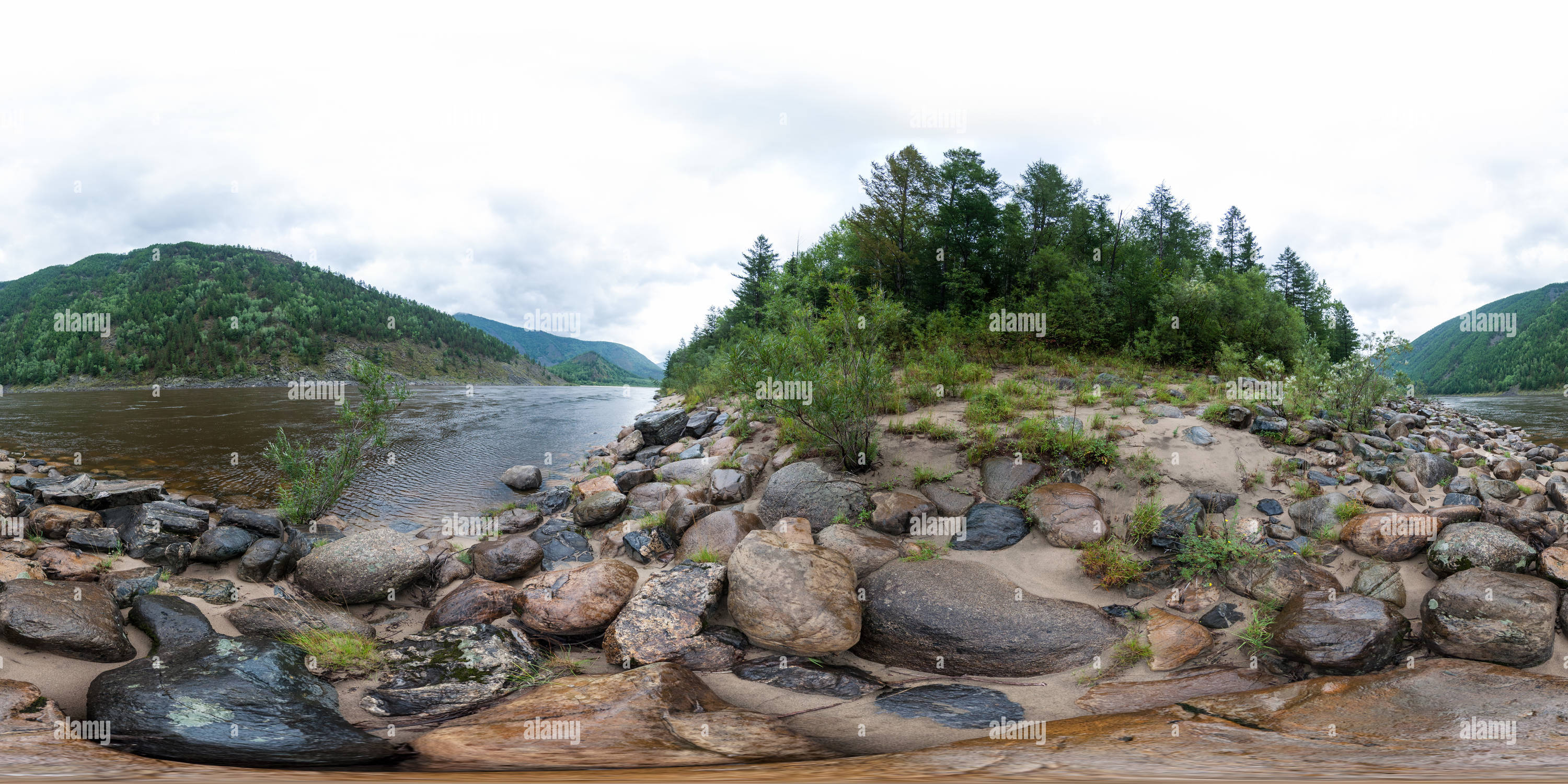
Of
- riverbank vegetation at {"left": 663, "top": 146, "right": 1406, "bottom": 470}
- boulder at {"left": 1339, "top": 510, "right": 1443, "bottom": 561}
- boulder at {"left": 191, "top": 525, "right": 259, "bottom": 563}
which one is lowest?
boulder at {"left": 191, "top": 525, "right": 259, "bottom": 563}

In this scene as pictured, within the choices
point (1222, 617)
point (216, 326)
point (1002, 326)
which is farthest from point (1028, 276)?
point (216, 326)

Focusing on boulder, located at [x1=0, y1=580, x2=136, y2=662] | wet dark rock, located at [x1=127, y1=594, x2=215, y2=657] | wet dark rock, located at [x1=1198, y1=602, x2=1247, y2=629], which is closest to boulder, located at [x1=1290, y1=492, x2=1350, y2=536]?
wet dark rock, located at [x1=1198, y1=602, x2=1247, y2=629]

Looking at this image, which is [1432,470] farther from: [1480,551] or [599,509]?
[599,509]

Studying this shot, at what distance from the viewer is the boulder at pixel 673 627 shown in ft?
17.4

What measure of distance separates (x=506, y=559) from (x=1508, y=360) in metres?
156

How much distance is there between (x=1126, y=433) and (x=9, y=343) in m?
137

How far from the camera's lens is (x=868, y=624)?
576cm

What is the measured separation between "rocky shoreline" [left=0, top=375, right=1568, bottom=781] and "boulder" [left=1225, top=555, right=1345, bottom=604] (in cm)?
3

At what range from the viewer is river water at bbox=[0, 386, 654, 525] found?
1184 centimetres

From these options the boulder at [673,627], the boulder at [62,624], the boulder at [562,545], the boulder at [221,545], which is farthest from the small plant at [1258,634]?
the boulder at [221,545]

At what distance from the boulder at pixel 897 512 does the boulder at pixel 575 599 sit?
10.5ft

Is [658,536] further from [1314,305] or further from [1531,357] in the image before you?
[1531,357]

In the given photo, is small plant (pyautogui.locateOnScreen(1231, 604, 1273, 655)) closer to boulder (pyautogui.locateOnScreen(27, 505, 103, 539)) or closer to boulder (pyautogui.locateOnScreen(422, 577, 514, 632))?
boulder (pyautogui.locateOnScreen(422, 577, 514, 632))

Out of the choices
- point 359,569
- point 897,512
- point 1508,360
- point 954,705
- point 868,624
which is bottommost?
point 954,705
